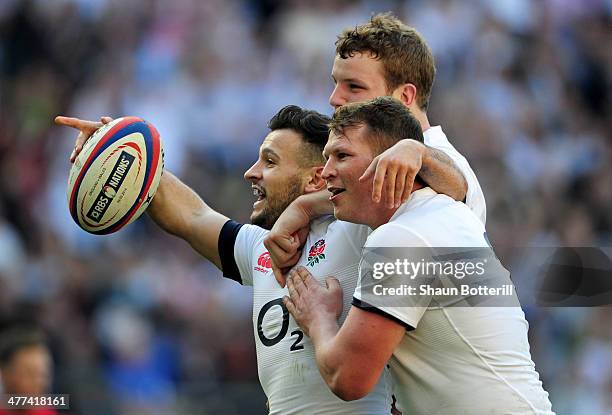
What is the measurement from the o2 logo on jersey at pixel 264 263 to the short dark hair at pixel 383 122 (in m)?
0.97

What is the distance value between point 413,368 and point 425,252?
1.56ft

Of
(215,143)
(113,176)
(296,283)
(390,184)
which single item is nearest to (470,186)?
(390,184)

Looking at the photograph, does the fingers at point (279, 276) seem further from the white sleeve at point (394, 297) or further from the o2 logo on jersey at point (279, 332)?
the white sleeve at point (394, 297)

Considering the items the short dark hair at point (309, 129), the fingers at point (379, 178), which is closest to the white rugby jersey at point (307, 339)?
the short dark hair at point (309, 129)

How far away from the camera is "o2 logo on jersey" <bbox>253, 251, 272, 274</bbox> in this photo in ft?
18.3

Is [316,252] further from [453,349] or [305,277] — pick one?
[453,349]

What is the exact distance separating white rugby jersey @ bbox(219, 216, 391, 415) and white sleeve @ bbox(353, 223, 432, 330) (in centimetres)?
52

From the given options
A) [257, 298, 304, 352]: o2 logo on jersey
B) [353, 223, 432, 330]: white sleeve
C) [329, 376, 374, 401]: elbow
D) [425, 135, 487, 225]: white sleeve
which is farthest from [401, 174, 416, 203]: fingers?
[257, 298, 304, 352]: o2 logo on jersey

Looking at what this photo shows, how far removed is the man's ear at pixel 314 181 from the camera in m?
5.68

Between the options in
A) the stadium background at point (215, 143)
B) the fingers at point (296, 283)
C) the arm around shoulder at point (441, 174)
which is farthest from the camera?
the stadium background at point (215, 143)

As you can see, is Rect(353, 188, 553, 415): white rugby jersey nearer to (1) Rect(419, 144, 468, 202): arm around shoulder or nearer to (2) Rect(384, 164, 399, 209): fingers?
(2) Rect(384, 164, 399, 209): fingers

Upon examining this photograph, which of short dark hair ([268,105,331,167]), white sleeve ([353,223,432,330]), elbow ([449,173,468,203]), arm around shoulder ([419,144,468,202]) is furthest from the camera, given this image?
short dark hair ([268,105,331,167])

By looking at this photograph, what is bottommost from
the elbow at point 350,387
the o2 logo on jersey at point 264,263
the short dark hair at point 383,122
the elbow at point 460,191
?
the elbow at point 350,387

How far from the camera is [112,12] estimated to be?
12.9 meters
